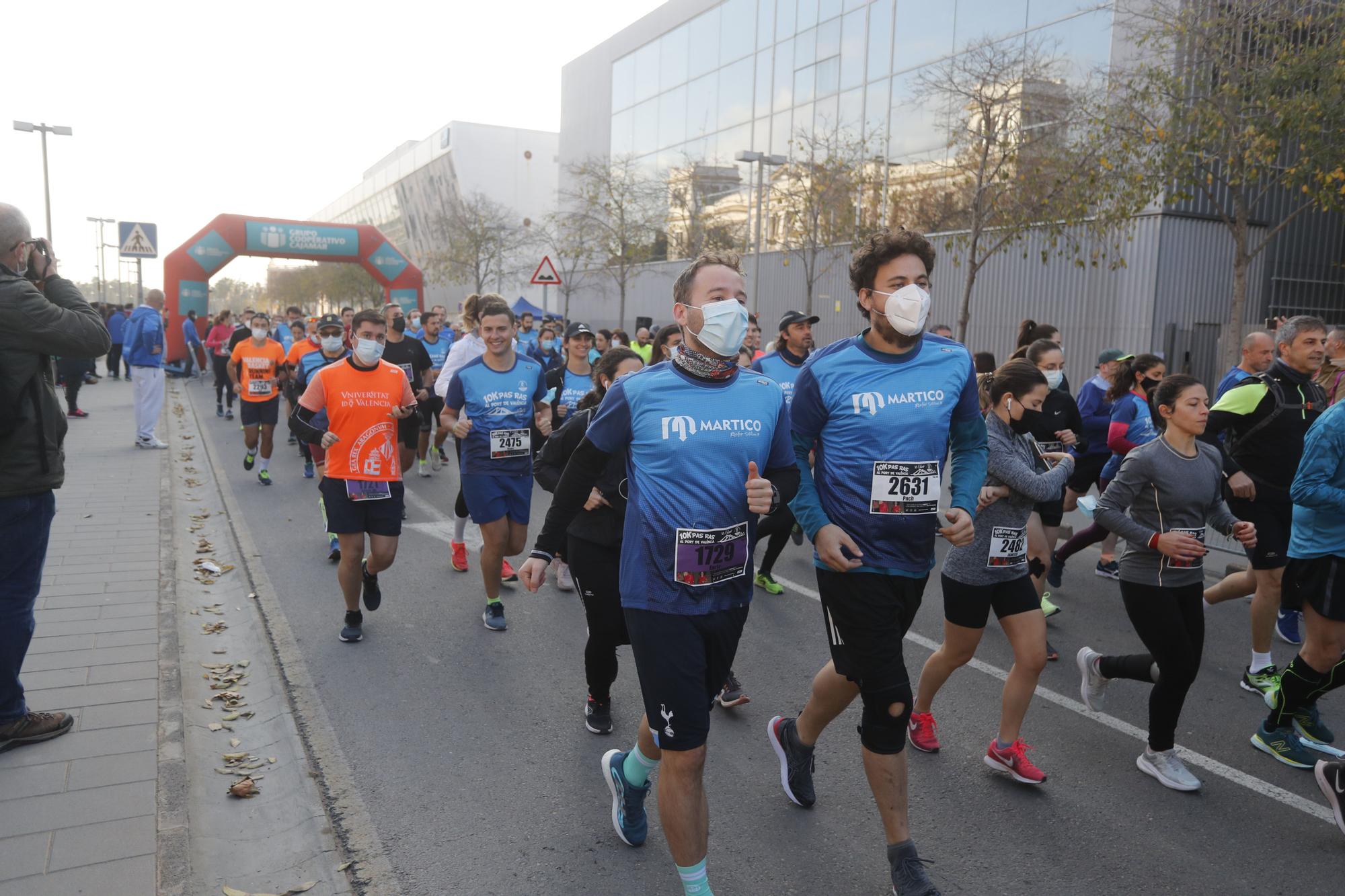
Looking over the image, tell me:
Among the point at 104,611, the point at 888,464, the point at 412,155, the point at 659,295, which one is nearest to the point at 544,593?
the point at 104,611

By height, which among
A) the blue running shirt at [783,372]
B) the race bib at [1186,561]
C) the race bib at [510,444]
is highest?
the blue running shirt at [783,372]

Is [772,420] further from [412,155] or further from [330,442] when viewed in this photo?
[412,155]

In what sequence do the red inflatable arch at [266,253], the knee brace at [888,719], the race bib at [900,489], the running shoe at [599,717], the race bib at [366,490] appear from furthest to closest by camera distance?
the red inflatable arch at [266,253] < the race bib at [366,490] < the running shoe at [599,717] < the race bib at [900,489] < the knee brace at [888,719]

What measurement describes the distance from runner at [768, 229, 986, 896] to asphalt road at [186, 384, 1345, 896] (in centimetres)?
62

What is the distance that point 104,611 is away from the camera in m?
5.86

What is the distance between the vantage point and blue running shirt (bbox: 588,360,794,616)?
2883mm

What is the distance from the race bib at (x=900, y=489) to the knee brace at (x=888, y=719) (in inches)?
22.4

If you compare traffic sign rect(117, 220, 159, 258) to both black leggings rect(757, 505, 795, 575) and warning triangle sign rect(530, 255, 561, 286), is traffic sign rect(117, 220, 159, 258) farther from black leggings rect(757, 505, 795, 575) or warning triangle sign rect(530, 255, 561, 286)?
black leggings rect(757, 505, 795, 575)

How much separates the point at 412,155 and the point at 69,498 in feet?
200

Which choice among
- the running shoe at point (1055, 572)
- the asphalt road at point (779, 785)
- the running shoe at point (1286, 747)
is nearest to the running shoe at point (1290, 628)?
the asphalt road at point (779, 785)

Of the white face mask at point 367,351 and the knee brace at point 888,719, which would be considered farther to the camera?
the white face mask at point 367,351

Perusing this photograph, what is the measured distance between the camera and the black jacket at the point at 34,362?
370 cm

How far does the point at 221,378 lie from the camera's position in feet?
65.7

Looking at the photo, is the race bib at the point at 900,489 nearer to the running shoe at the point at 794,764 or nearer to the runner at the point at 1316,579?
the running shoe at the point at 794,764
